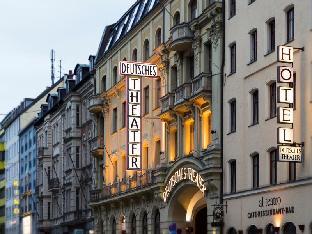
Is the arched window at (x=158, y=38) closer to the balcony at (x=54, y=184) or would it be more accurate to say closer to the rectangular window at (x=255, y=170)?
the rectangular window at (x=255, y=170)

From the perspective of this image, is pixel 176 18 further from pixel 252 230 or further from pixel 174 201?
pixel 252 230

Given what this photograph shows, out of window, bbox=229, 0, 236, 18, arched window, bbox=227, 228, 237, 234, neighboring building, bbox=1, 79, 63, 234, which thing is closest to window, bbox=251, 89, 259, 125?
window, bbox=229, 0, 236, 18

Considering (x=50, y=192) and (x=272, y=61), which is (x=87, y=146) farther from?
(x=272, y=61)

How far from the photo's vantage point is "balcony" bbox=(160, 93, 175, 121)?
5088 cm

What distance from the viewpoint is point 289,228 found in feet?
125

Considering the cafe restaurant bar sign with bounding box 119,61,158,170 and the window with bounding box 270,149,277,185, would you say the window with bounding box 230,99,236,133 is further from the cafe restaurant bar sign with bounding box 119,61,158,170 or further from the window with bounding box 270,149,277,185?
the cafe restaurant bar sign with bounding box 119,61,158,170

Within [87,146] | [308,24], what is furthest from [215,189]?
[87,146]

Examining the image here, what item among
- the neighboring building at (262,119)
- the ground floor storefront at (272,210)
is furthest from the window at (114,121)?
the ground floor storefront at (272,210)

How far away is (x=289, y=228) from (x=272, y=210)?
148 cm

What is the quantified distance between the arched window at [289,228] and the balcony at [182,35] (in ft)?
47.2

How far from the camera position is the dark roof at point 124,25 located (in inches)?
2363

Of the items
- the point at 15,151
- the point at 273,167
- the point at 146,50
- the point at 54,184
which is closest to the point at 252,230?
the point at 273,167

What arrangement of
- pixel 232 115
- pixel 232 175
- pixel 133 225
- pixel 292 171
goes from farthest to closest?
1. pixel 133 225
2. pixel 232 115
3. pixel 232 175
4. pixel 292 171

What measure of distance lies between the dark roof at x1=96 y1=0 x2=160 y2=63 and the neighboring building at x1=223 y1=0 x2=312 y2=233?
13605mm
